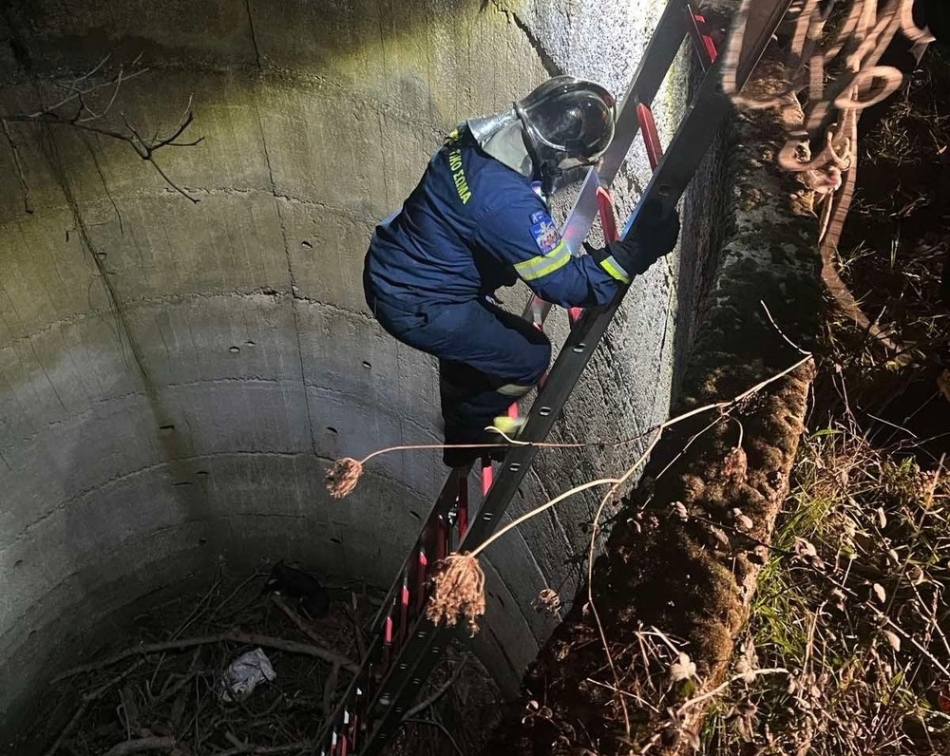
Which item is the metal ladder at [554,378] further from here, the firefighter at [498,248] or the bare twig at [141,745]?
the bare twig at [141,745]

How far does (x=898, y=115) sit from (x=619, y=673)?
1.42 m

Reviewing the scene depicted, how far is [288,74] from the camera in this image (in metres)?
3.08

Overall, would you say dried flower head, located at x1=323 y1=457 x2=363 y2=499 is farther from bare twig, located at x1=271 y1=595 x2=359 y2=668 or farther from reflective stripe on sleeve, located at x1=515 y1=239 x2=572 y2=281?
bare twig, located at x1=271 y1=595 x2=359 y2=668

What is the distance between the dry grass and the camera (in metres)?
1.15

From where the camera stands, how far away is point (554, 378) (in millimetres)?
1896

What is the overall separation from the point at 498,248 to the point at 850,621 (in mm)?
1068

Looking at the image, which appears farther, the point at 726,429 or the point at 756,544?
the point at 726,429

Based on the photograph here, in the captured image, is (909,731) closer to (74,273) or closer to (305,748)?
(74,273)

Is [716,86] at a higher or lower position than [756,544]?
higher

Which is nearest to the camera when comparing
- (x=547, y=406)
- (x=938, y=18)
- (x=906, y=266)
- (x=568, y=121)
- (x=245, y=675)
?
(x=938, y=18)

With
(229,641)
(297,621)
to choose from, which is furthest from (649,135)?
(229,641)

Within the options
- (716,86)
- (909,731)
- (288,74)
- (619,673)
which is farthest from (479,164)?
(288,74)

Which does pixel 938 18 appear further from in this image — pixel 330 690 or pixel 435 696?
pixel 330 690

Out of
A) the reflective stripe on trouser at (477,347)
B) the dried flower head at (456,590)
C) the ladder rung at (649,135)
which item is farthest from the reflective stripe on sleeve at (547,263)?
the dried flower head at (456,590)
